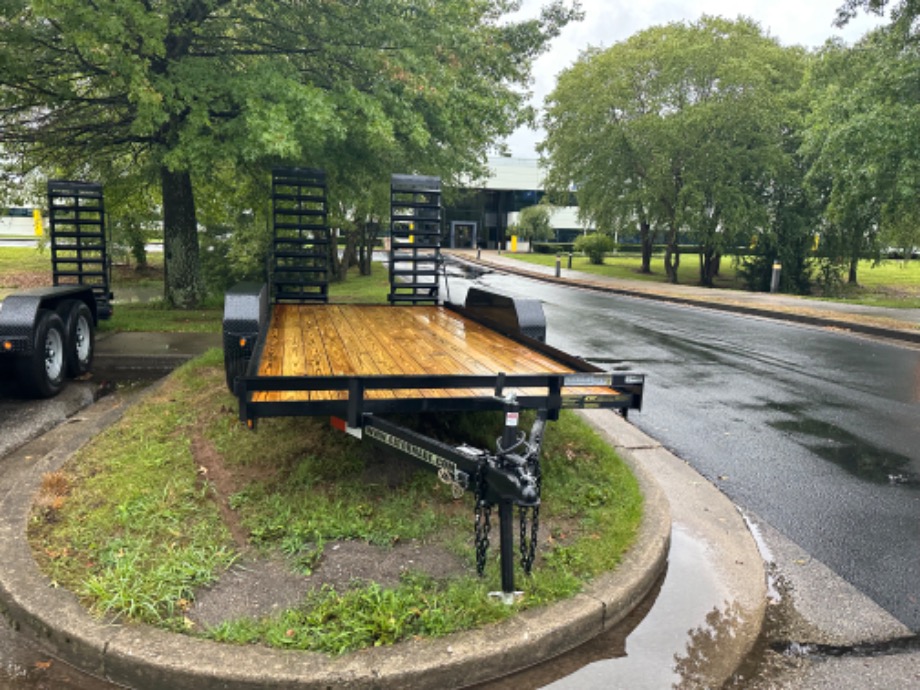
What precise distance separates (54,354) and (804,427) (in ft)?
26.5

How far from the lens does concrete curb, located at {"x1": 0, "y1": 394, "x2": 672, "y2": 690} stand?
9.25 ft

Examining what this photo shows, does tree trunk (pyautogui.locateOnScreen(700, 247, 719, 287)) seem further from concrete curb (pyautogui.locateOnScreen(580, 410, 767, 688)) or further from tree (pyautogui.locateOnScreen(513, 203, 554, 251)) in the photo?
concrete curb (pyautogui.locateOnScreen(580, 410, 767, 688))

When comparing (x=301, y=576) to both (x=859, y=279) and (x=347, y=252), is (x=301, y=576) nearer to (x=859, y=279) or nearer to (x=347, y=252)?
(x=347, y=252)

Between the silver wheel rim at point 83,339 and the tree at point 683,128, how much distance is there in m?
23.5

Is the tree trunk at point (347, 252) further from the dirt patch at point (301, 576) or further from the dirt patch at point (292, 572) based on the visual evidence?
the dirt patch at point (301, 576)

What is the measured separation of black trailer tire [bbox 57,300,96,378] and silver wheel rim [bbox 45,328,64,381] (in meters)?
0.16

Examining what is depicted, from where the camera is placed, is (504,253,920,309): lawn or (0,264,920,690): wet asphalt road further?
(504,253,920,309): lawn

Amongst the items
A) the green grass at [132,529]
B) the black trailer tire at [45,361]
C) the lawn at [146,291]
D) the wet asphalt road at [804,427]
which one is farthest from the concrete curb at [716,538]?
the lawn at [146,291]

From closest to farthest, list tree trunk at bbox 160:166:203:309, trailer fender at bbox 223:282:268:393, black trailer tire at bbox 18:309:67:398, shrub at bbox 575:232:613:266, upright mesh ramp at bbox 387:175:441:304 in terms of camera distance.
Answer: trailer fender at bbox 223:282:268:393
black trailer tire at bbox 18:309:67:398
upright mesh ramp at bbox 387:175:441:304
tree trunk at bbox 160:166:203:309
shrub at bbox 575:232:613:266

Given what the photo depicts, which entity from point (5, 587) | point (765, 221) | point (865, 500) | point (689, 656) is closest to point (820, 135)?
point (765, 221)

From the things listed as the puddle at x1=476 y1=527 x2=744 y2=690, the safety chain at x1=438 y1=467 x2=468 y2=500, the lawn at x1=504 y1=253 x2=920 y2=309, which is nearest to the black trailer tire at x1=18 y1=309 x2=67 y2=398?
the safety chain at x1=438 y1=467 x2=468 y2=500

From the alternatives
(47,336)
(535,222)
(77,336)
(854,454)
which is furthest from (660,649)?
(535,222)

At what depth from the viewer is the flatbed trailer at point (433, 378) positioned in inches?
126

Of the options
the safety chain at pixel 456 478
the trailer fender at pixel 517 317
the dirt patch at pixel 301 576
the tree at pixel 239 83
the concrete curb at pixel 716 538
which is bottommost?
the concrete curb at pixel 716 538
